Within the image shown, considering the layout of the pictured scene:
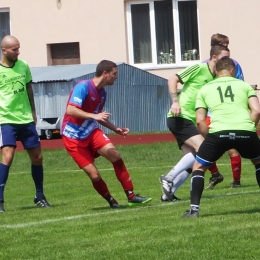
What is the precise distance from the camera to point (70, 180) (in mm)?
15281

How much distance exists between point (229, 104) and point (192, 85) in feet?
6.34

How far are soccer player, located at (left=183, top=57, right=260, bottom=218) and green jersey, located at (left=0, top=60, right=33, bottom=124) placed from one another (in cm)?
279

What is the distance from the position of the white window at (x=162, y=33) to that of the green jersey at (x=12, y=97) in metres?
18.8

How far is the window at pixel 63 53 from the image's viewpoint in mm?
30375

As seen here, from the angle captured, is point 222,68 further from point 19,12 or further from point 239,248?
point 19,12

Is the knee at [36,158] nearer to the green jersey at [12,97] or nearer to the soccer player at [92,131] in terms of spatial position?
the green jersey at [12,97]

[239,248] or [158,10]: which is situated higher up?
[158,10]

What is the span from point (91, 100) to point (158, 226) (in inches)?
95.9

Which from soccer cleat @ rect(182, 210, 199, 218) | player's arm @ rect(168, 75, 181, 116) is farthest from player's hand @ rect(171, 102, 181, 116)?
soccer cleat @ rect(182, 210, 199, 218)

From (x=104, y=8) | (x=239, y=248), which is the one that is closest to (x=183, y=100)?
(x=239, y=248)

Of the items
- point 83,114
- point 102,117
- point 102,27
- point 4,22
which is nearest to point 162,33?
point 102,27

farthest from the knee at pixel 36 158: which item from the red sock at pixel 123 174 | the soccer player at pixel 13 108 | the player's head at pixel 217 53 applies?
the player's head at pixel 217 53

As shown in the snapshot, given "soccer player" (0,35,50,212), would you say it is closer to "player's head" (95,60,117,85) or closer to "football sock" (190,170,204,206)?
"player's head" (95,60,117,85)

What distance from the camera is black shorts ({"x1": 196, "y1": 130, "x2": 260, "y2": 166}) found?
27.4 feet
